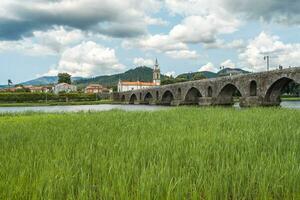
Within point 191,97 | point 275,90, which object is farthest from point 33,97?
point 275,90

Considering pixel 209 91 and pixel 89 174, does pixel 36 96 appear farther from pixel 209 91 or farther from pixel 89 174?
pixel 89 174

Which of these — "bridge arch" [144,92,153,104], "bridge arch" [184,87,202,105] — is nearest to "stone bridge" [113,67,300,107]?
"bridge arch" [184,87,202,105]

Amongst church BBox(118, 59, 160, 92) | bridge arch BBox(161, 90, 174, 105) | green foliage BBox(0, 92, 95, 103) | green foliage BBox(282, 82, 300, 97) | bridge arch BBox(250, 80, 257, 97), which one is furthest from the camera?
church BBox(118, 59, 160, 92)

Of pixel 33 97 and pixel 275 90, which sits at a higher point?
pixel 275 90

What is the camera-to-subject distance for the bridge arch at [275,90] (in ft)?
128

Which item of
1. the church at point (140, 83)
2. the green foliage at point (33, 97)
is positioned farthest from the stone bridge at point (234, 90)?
the church at point (140, 83)

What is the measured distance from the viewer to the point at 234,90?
56.0m

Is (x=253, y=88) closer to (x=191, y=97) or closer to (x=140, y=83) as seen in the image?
(x=191, y=97)

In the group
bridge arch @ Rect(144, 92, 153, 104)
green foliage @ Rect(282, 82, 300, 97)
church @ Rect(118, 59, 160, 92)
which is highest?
church @ Rect(118, 59, 160, 92)

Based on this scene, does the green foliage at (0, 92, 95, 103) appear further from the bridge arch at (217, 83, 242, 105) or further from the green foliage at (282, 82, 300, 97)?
the green foliage at (282, 82, 300, 97)

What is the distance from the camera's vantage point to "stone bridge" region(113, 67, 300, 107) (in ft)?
129

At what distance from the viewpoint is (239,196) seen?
13.0 ft

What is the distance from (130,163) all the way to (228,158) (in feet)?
5.08

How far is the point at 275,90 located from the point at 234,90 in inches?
572
